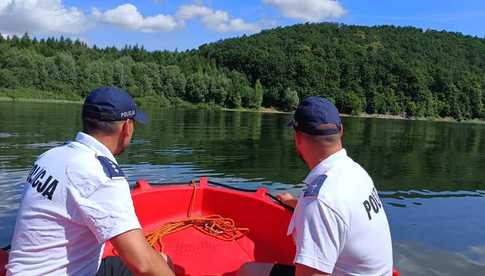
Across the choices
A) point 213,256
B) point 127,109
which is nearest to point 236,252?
point 213,256

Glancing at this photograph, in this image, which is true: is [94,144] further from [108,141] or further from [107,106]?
[107,106]

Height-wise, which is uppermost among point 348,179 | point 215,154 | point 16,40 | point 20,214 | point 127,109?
point 16,40

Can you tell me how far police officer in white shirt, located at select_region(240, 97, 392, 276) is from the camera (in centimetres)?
237

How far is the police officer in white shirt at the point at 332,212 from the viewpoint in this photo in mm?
2371

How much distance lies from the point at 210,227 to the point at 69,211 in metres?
3.44

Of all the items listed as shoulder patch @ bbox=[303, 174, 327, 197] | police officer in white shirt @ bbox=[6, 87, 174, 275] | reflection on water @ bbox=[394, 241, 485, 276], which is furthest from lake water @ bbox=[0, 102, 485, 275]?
police officer in white shirt @ bbox=[6, 87, 174, 275]

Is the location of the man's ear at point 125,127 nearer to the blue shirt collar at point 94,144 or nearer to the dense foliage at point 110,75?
the blue shirt collar at point 94,144

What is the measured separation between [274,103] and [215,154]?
284 ft

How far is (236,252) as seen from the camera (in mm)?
5496

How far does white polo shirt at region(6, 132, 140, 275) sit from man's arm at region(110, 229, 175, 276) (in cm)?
4

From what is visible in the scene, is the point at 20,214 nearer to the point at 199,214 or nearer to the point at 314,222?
the point at 314,222

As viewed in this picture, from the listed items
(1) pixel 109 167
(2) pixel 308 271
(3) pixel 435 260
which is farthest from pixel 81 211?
(3) pixel 435 260

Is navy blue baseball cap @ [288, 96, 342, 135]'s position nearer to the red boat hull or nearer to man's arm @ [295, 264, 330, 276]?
man's arm @ [295, 264, 330, 276]

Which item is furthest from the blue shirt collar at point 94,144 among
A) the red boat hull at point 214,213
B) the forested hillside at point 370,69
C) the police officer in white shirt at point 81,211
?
the forested hillside at point 370,69
